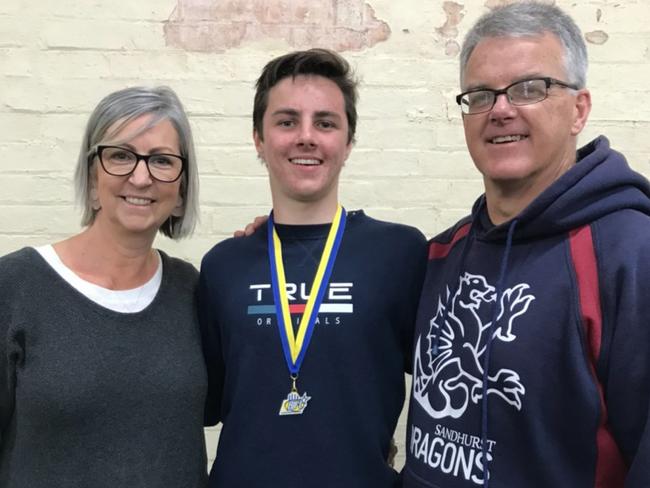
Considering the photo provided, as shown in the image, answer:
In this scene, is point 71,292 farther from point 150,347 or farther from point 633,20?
point 633,20

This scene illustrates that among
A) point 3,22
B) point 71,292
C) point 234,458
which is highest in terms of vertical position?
point 3,22

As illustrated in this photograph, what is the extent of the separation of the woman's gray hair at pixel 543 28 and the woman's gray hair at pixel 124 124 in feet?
2.97

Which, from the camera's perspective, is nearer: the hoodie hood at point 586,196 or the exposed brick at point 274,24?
the hoodie hood at point 586,196

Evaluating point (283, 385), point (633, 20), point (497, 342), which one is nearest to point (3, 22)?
point (283, 385)

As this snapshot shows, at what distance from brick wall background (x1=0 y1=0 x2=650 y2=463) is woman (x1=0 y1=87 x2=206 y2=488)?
101cm

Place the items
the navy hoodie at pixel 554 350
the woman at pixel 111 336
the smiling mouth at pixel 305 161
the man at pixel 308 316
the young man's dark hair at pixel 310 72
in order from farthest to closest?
the young man's dark hair at pixel 310 72, the smiling mouth at pixel 305 161, the man at pixel 308 316, the woman at pixel 111 336, the navy hoodie at pixel 554 350

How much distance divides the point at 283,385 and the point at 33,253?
778mm

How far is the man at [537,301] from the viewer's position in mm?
1438

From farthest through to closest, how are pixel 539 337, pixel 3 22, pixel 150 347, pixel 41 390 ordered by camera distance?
pixel 3 22 < pixel 150 347 < pixel 41 390 < pixel 539 337

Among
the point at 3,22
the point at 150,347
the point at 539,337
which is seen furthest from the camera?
the point at 3,22

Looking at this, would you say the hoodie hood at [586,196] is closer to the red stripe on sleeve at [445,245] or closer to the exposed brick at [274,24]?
the red stripe on sleeve at [445,245]

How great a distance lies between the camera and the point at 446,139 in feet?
10.3

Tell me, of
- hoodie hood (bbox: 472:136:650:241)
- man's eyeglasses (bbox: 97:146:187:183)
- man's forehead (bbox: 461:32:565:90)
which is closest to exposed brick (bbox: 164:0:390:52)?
man's eyeglasses (bbox: 97:146:187:183)

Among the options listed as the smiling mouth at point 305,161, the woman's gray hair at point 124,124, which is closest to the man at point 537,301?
the smiling mouth at point 305,161
